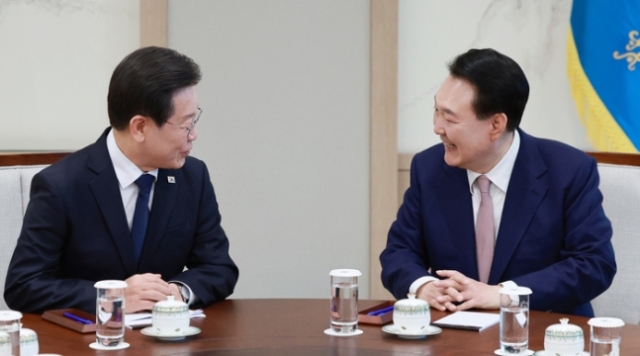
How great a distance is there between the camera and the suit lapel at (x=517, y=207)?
275cm

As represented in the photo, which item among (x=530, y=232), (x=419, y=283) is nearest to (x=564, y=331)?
(x=419, y=283)

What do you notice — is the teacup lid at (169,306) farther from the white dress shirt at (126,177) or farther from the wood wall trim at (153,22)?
the wood wall trim at (153,22)

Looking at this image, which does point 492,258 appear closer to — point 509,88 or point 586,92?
point 509,88

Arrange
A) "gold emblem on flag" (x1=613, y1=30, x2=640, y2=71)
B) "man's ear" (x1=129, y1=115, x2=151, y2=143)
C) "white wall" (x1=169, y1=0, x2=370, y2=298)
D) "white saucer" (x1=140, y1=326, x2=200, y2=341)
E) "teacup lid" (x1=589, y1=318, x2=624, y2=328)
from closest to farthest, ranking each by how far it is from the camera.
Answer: "teacup lid" (x1=589, y1=318, x2=624, y2=328)
"white saucer" (x1=140, y1=326, x2=200, y2=341)
"man's ear" (x1=129, y1=115, x2=151, y2=143)
"white wall" (x1=169, y1=0, x2=370, y2=298)
"gold emblem on flag" (x1=613, y1=30, x2=640, y2=71)

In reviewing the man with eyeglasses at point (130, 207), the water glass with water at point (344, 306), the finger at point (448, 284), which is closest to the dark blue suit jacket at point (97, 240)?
the man with eyeglasses at point (130, 207)

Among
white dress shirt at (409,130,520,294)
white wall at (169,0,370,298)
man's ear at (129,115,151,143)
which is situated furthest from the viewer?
white wall at (169,0,370,298)

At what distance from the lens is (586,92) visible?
4.22 meters

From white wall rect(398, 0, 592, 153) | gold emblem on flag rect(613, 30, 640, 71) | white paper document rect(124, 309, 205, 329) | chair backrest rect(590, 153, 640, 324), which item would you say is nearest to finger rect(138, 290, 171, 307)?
white paper document rect(124, 309, 205, 329)

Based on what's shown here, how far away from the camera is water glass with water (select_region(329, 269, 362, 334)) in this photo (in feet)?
6.98

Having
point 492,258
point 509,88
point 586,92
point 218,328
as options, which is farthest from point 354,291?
point 586,92

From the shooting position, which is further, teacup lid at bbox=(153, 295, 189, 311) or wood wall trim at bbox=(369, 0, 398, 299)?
wood wall trim at bbox=(369, 0, 398, 299)

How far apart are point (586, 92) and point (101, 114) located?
2.12 meters

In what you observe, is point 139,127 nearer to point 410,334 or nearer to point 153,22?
point 410,334

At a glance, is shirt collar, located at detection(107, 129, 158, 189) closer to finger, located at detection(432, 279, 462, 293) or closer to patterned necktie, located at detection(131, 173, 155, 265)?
patterned necktie, located at detection(131, 173, 155, 265)
